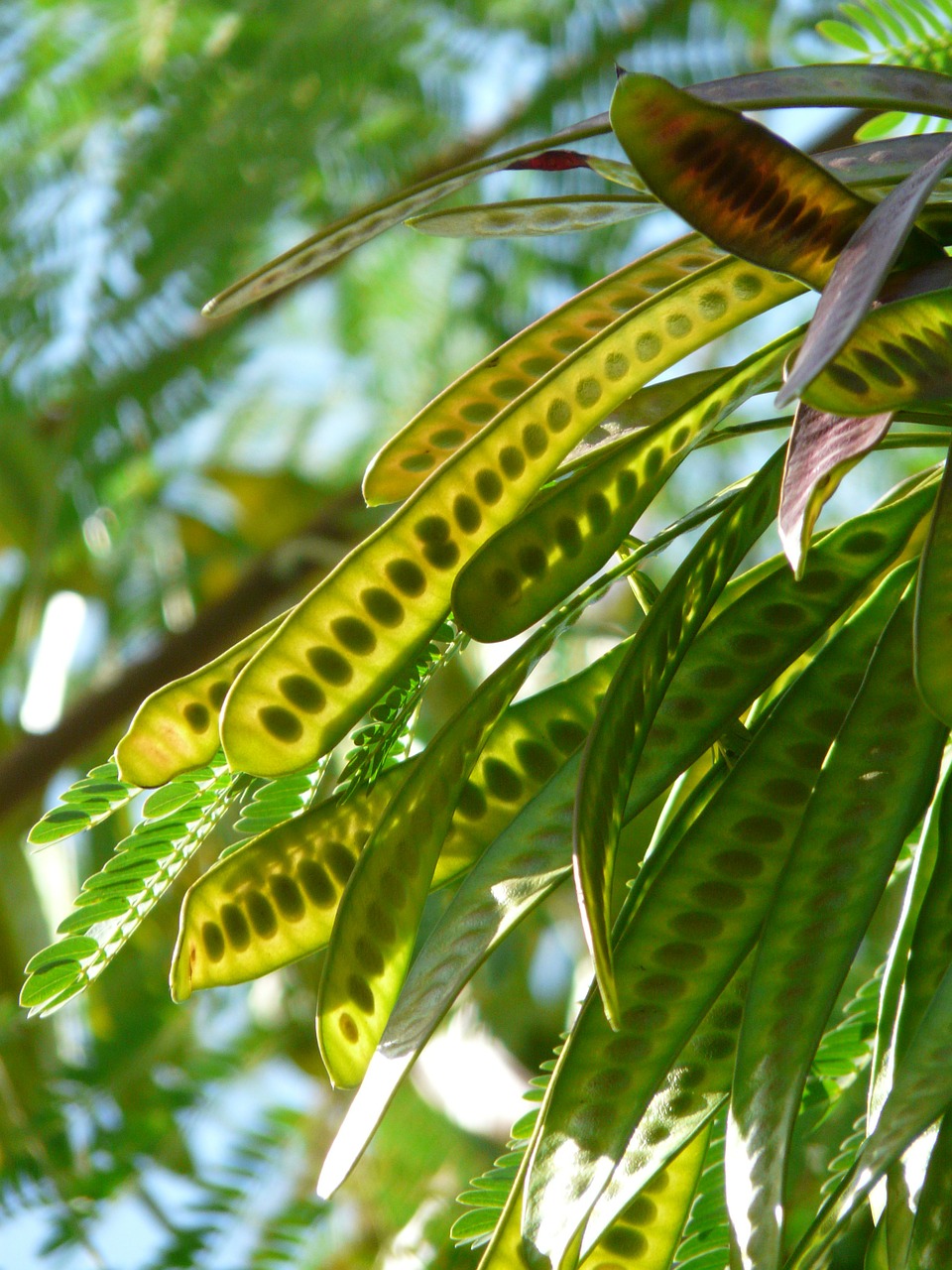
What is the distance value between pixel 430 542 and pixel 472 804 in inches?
4.0

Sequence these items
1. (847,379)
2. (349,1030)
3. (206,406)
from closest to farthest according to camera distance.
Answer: (847,379)
(349,1030)
(206,406)

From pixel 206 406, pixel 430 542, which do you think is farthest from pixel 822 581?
pixel 206 406

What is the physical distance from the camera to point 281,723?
14.0 inches

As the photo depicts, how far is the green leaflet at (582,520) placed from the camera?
35cm

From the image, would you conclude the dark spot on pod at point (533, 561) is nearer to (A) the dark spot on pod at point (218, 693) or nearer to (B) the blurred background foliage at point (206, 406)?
(A) the dark spot on pod at point (218, 693)

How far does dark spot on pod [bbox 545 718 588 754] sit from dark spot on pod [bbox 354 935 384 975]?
94 mm

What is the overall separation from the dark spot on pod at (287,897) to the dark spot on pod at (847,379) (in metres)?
0.22

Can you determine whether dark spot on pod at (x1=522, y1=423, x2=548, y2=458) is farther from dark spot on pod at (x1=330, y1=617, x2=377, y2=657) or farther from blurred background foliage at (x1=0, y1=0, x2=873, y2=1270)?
blurred background foliage at (x1=0, y1=0, x2=873, y2=1270)

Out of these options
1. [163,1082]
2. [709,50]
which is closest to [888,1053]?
[163,1082]

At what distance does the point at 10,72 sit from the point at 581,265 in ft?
3.04

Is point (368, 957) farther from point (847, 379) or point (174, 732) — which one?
point (847, 379)

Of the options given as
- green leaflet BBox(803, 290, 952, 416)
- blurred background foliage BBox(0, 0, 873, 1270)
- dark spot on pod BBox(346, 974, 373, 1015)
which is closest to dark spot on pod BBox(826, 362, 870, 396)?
green leaflet BBox(803, 290, 952, 416)

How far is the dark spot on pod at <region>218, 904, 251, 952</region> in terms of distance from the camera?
0.39 m

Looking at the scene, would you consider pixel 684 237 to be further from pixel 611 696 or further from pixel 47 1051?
pixel 47 1051
